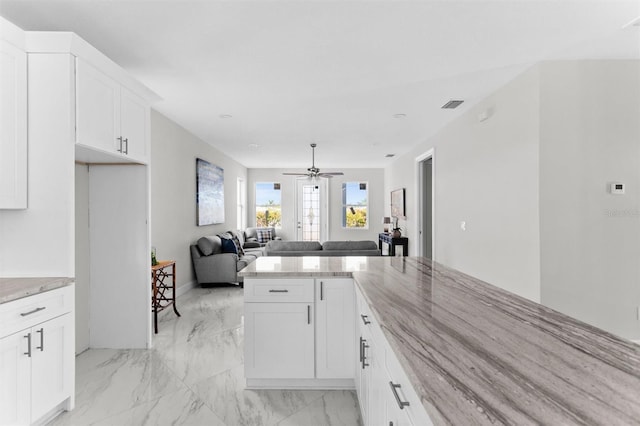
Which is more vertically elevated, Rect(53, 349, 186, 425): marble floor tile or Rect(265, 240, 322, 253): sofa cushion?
Rect(265, 240, 322, 253): sofa cushion

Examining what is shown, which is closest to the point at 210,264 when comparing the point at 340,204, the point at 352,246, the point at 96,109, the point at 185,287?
the point at 185,287

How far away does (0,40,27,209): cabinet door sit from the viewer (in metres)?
2.03

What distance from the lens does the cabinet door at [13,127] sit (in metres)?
2.03

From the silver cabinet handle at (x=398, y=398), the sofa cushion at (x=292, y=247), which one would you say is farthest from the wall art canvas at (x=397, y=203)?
the silver cabinet handle at (x=398, y=398)

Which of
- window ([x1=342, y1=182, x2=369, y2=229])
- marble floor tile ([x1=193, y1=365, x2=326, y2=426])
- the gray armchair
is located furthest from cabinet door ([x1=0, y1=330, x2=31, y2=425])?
window ([x1=342, y1=182, x2=369, y2=229])

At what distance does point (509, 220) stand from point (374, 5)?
8.08 feet

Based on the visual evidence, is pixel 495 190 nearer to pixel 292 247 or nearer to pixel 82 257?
pixel 292 247

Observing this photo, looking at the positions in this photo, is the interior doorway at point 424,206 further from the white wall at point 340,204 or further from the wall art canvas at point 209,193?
the wall art canvas at point 209,193

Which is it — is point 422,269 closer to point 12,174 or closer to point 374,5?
point 374,5

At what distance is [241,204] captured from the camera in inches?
355

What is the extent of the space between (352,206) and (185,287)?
5832 mm

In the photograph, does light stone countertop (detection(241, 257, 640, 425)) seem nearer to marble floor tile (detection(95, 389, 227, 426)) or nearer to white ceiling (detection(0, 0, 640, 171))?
marble floor tile (detection(95, 389, 227, 426))

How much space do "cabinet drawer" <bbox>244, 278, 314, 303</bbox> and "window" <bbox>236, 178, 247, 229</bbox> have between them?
20.7 ft

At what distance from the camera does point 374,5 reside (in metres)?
2.14
